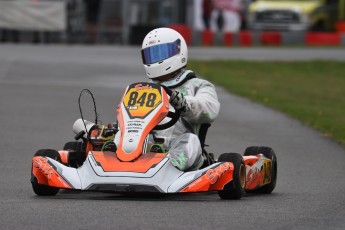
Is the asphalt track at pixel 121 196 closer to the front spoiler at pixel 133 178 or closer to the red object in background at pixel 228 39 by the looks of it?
the front spoiler at pixel 133 178

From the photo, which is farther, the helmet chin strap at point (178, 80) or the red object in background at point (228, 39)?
the red object in background at point (228, 39)

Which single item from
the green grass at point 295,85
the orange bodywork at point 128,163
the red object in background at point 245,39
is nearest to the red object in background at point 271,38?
the red object in background at point 245,39

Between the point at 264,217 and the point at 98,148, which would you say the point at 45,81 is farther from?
the point at 264,217

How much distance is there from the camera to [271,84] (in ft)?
76.4

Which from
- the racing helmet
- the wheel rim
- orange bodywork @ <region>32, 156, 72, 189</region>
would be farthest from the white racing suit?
orange bodywork @ <region>32, 156, 72, 189</region>

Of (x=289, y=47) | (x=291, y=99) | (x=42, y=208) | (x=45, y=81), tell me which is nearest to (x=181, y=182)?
(x=42, y=208)

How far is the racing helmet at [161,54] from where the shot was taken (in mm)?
9336

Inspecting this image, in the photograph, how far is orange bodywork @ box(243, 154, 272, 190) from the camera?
360 inches

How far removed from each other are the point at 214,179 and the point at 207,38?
29.3 meters

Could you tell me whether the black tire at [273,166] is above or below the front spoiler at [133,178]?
below

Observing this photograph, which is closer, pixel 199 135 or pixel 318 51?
pixel 199 135

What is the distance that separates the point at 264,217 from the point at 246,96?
1271 cm

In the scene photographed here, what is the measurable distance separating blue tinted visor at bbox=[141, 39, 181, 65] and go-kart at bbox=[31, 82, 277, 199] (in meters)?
0.57

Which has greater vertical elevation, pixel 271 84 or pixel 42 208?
pixel 42 208
